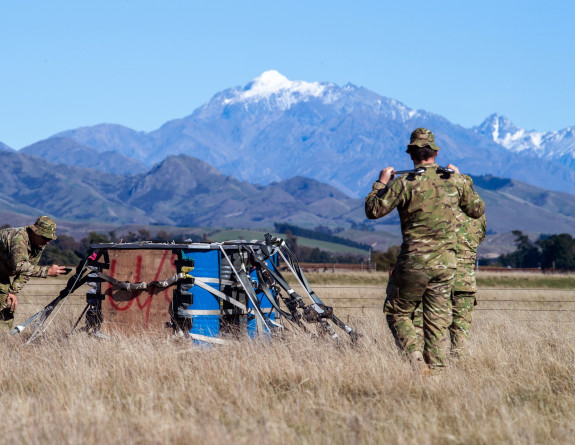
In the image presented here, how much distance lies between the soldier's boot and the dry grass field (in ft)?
0.40

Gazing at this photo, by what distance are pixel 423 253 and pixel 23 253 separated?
5.07m

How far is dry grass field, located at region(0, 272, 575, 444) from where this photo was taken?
7047mm

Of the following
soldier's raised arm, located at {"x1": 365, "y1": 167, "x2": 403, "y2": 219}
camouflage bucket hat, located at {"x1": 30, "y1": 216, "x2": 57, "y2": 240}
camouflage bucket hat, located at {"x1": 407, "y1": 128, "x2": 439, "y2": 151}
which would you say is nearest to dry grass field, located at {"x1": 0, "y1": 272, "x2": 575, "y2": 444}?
camouflage bucket hat, located at {"x1": 30, "y1": 216, "x2": 57, "y2": 240}

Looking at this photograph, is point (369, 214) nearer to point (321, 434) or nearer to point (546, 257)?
point (321, 434)

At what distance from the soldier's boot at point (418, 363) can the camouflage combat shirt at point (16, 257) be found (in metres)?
4.68

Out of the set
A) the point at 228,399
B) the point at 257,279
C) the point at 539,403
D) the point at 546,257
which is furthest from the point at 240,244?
the point at 546,257

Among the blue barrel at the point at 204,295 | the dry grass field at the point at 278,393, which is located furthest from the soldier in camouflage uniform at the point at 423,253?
the blue barrel at the point at 204,295

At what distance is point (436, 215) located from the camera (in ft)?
30.9

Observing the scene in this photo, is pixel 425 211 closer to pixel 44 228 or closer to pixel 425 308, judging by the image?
pixel 425 308

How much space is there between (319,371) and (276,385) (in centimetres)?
53

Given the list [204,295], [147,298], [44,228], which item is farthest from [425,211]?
[44,228]

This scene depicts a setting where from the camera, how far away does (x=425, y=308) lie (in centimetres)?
945

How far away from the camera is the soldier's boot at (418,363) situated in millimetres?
9049

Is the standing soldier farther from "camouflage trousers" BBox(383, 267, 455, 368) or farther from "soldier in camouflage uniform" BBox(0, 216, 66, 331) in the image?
"soldier in camouflage uniform" BBox(0, 216, 66, 331)
